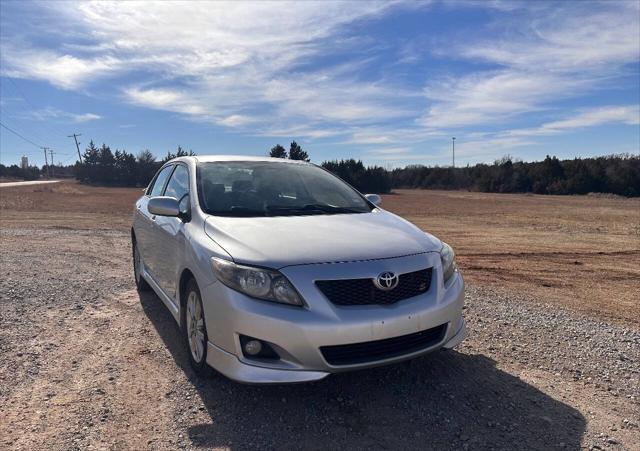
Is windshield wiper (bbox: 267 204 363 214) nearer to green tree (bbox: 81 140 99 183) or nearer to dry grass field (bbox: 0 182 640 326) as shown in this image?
dry grass field (bbox: 0 182 640 326)

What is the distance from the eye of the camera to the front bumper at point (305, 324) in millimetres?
2945

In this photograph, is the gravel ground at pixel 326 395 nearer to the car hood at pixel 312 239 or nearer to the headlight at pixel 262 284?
the headlight at pixel 262 284

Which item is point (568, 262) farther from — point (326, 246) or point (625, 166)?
point (625, 166)

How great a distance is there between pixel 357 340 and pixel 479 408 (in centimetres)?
105

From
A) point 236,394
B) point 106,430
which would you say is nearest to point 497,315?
point 236,394

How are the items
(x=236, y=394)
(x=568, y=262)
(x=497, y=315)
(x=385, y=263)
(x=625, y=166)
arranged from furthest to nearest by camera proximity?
(x=625, y=166) < (x=568, y=262) < (x=497, y=315) < (x=236, y=394) < (x=385, y=263)

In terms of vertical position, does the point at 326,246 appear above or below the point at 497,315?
above

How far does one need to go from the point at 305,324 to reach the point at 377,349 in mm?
537

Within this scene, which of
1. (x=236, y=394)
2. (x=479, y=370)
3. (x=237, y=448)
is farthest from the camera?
(x=479, y=370)

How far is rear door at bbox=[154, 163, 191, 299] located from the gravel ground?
601mm

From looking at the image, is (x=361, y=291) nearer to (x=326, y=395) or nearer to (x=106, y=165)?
(x=326, y=395)

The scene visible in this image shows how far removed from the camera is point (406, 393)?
3.50m

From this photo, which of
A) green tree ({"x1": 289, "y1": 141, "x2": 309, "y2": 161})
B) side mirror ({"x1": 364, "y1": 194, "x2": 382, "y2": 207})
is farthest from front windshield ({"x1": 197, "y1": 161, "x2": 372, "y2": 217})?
green tree ({"x1": 289, "y1": 141, "x2": 309, "y2": 161})

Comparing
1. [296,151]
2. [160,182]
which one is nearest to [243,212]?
[160,182]
